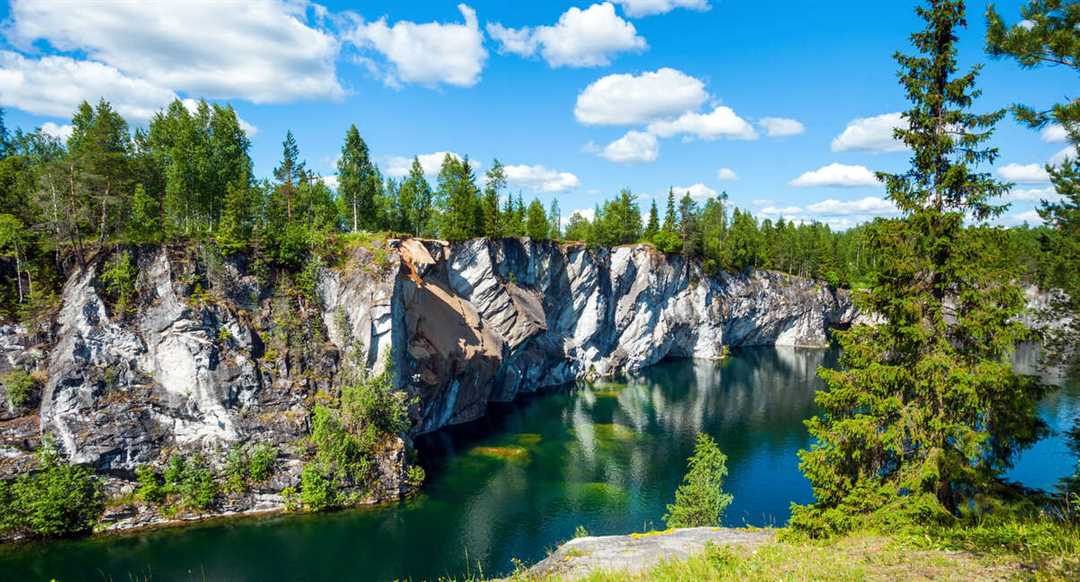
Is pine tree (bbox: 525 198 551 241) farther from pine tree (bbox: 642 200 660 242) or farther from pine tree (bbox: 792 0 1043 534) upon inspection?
pine tree (bbox: 792 0 1043 534)

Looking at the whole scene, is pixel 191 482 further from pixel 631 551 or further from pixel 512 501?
pixel 631 551

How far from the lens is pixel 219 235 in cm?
3844

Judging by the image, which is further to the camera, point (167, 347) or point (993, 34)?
point (167, 347)

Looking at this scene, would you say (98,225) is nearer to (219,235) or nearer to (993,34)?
(219,235)

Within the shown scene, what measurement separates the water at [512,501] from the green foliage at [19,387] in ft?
29.4

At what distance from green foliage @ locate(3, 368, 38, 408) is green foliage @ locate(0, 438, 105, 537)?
127 inches

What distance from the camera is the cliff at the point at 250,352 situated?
107 feet

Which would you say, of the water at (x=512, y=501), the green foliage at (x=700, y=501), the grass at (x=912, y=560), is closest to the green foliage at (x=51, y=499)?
the water at (x=512, y=501)

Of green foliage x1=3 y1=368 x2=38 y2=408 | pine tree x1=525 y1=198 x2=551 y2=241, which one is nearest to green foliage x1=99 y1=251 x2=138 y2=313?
green foliage x1=3 y1=368 x2=38 y2=408

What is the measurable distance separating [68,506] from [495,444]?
2791 centimetres

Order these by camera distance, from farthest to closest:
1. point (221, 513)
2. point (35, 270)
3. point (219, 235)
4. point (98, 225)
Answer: point (98, 225) → point (219, 235) → point (35, 270) → point (221, 513)

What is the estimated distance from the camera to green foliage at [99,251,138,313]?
1380 inches

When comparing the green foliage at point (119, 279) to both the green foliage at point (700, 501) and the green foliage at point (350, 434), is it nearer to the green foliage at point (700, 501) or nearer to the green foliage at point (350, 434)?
the green foliage at point (350, 434)

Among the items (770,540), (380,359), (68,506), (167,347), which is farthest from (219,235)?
(770,540)
